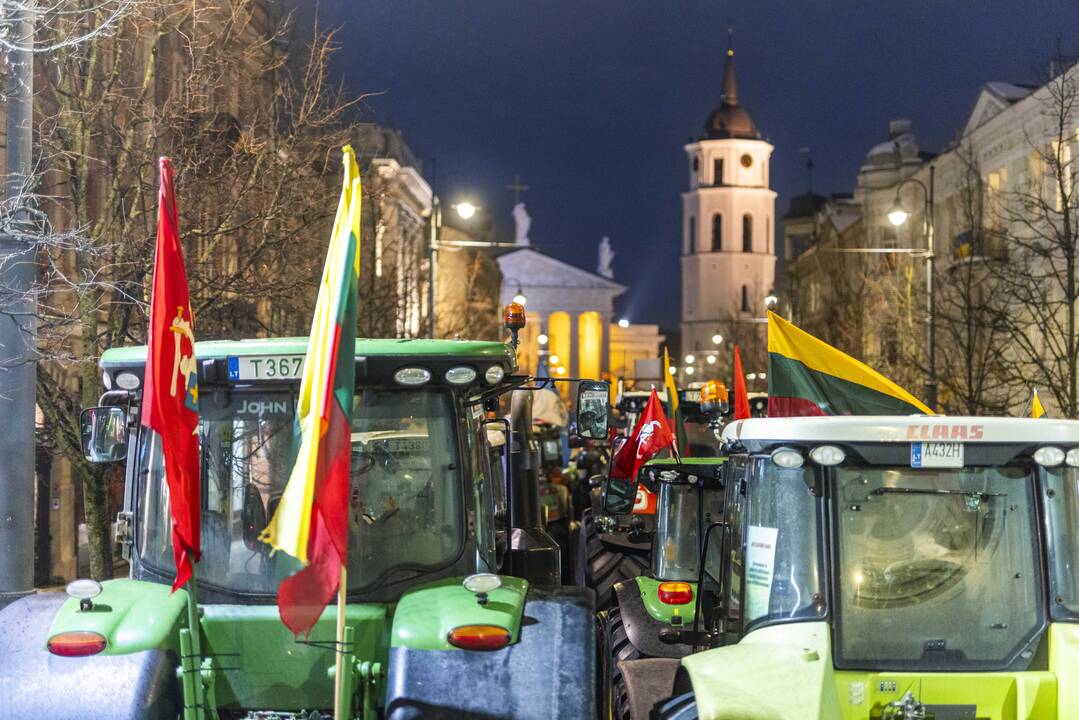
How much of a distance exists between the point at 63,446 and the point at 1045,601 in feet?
36.4

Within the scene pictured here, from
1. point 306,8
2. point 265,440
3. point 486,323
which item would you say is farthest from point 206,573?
point 486,323

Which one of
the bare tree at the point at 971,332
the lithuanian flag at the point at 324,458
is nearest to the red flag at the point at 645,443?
the lithuanian flag at the point at 324,458

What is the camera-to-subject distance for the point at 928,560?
6098 millimetres

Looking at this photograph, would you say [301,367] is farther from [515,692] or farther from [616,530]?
[616,530]

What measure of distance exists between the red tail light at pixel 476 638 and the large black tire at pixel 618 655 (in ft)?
6.64

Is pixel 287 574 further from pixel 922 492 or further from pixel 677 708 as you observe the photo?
pixel 922 492

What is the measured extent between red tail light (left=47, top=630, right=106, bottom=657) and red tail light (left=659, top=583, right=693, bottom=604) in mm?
4626

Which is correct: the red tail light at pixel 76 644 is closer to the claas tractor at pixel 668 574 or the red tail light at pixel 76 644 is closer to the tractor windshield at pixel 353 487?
the tractor windshield at pixel 353 487

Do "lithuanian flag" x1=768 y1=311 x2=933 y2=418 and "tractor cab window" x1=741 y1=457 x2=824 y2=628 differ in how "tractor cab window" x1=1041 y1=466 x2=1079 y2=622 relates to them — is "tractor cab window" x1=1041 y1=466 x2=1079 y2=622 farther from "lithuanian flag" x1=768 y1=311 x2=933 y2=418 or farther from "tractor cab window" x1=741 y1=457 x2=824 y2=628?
"lithuanian flag" x1=768 y1=311 x2=933 y2=418

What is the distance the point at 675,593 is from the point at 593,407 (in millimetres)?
1952

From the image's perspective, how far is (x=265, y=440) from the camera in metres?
6.80

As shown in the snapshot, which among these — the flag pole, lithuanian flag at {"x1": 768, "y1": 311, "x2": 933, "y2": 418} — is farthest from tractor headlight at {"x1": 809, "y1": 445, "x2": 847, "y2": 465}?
lithuanian flag at {"x1": 768, "y1": 311, "x2": 933, "y2": 418}

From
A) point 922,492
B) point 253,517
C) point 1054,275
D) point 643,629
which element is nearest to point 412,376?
point 253,517

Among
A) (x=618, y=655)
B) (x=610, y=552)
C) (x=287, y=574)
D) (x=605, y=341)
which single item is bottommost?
(x=618, y=655)
